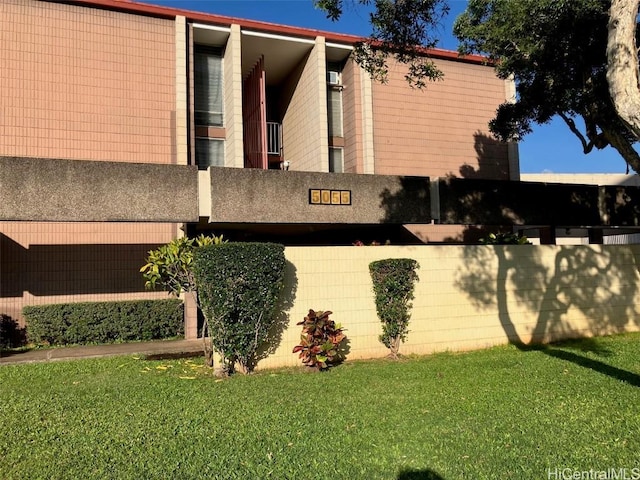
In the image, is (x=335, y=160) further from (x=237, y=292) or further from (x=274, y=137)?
(x=237, y=292)

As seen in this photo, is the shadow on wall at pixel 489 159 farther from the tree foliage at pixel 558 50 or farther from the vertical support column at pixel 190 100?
the vertical support column at pixel 190 100

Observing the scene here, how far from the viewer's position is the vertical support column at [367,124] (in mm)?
16641

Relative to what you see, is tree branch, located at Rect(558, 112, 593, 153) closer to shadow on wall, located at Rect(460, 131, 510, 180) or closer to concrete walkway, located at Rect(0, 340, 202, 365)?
shadow on wall, located at Rect(460, 131, 510, 180)

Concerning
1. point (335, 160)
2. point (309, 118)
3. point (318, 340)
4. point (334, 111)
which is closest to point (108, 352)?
point (318, 340)

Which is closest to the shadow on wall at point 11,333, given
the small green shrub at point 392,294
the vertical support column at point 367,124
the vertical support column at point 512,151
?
the small green shrub at point 392,294

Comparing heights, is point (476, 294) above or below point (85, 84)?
below

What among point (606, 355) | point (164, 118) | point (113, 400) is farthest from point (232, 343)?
point (164, 118)

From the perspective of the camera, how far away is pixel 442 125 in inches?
703

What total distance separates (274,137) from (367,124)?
12.7ft

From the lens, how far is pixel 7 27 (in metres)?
13.5

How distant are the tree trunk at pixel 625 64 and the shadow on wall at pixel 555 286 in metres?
4.48

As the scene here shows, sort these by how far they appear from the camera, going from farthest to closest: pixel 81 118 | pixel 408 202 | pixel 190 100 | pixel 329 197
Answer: pixel 190 100 → pixel 81 118 → pixel 408 202 → pixel 329 197

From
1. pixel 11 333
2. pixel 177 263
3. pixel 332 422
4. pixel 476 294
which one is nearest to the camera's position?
pixel 332 422

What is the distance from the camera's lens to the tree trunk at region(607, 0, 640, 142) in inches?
262
